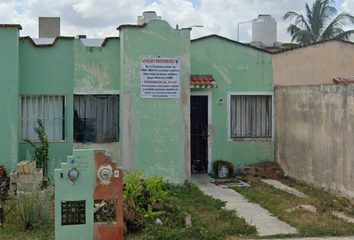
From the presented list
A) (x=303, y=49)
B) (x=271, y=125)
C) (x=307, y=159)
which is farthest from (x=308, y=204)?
(x=303, y=49)

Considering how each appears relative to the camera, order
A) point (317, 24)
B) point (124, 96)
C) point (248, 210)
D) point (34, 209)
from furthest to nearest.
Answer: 1. point (317, 24)
2. point (124, 96)
3. point (248, 210)
4. point (34, 209)

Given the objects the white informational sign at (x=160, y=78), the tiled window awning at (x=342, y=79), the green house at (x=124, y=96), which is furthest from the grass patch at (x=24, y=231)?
the tiled window awning at (x=342, y=79)

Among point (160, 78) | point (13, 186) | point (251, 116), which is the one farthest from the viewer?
point (251, 116)

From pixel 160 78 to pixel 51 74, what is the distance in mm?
2923

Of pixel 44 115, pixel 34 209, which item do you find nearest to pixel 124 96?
pixel 44 115

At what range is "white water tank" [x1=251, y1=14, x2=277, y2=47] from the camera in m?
18.6

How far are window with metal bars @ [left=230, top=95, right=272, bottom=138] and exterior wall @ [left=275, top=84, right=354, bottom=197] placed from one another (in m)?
0.36

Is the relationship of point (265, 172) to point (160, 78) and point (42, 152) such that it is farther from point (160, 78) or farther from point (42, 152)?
point (42, 152)

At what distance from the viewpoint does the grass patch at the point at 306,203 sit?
29.5ft

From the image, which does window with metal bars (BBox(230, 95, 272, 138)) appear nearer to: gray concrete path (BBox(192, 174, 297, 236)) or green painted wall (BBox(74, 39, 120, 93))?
gray concrete path (BBox(192, 174, 297, 236))

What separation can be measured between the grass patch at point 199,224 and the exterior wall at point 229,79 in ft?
12.1

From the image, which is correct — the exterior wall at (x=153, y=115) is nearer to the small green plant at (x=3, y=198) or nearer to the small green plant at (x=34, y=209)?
the small green plant at (x=3, y=198)

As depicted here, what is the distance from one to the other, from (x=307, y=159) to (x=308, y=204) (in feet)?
7.83

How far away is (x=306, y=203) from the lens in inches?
432
